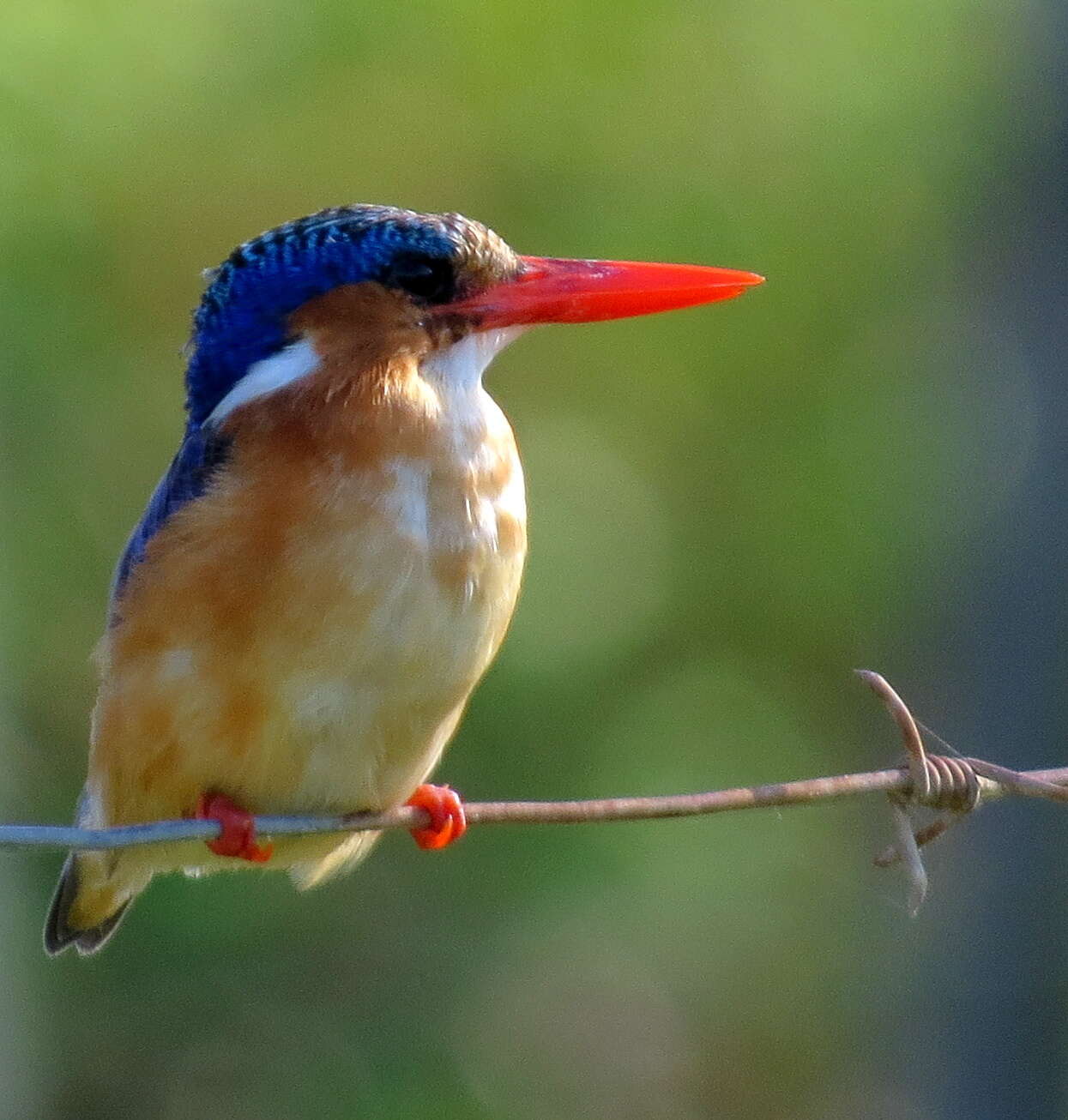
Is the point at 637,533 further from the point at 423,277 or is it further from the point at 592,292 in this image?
the point at 423,277

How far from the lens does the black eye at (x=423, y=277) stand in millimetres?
2693

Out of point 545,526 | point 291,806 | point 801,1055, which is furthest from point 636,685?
point 291,806

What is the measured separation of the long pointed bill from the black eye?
24 mm

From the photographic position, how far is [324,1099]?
5.86 meters

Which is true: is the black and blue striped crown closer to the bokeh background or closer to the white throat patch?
the white throat patch

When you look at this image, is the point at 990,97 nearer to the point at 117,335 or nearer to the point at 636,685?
the point at 636,685

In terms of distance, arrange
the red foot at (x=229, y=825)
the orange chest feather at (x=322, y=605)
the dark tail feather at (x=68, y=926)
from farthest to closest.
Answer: the dark tail feather at (x=68, y=926), the red foot at (x=229, y=825), the orange chest feather at (x=322, y=605)

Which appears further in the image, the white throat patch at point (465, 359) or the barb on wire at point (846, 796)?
the white throat patch at point (465, 359)

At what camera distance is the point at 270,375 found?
8.80 feet

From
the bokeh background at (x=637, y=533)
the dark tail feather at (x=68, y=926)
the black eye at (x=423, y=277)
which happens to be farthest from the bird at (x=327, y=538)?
the bokeh background at (x=637, y=533)

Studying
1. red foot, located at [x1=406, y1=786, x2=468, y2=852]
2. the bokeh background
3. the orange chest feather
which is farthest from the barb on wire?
the bokeh background

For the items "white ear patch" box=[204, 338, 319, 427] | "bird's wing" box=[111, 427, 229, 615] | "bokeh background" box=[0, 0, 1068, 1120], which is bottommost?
"bokeh background" box=[0, 0, 1068, 1120]

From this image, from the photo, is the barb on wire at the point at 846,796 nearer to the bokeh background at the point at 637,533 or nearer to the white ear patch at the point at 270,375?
the white ear patch at the point at 270,375

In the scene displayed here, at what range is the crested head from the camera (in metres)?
2.69
